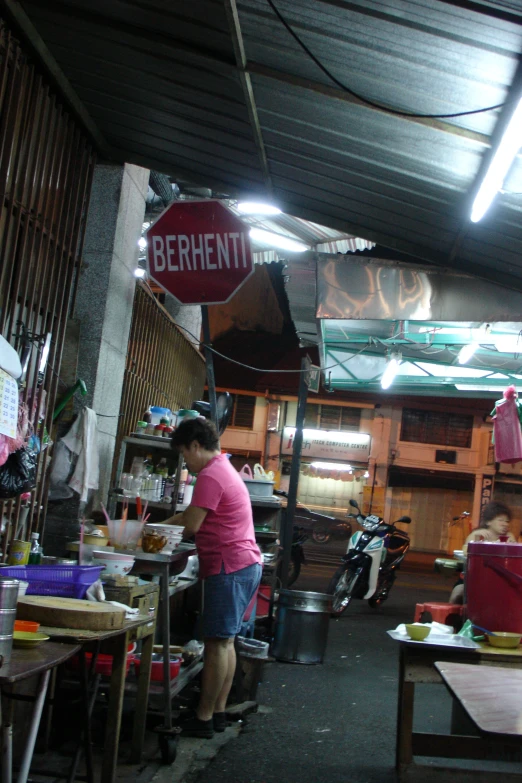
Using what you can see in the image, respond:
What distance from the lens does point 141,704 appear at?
4.69 m

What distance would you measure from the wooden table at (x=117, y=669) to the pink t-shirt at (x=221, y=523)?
2.64 feet

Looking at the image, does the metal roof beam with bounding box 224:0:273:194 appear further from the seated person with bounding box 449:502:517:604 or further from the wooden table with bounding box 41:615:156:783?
the seated person with bounding box 449:502:517:604

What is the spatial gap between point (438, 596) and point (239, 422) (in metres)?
17.0

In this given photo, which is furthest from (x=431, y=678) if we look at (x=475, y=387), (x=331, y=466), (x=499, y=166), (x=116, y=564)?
(x=331, y=466)

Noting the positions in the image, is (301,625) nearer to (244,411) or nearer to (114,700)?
(114,700)

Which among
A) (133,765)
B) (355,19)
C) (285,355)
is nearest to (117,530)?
(133,765)

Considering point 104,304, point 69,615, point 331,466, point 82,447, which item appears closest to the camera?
point 69,615

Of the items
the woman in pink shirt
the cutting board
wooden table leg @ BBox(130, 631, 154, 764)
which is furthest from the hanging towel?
the cutting board

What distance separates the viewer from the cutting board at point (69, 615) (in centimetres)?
331

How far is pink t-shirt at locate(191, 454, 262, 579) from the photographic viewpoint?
5.35 meters

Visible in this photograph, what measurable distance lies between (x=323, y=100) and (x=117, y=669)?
11.5ft

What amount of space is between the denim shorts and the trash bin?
2895mm

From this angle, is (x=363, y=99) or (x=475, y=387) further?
(x=475, y=387)

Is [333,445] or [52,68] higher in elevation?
[333,445]
